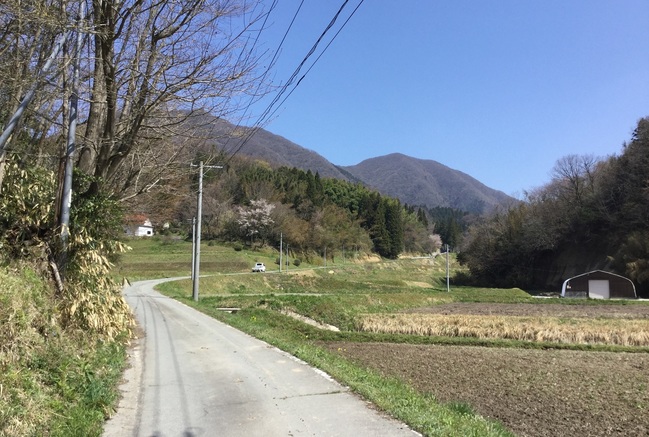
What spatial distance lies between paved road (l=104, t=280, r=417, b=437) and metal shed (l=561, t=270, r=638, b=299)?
163 feet

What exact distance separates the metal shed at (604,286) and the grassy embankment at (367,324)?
10541mm

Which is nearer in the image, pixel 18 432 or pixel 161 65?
pixel 18 432

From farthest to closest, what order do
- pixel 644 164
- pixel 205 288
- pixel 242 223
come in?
pixel 242 223 < pixel 644 164 < pixel 205 288

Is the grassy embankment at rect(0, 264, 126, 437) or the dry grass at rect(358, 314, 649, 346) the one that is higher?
the grassy embankment at rect(0, 264, 126, 437)

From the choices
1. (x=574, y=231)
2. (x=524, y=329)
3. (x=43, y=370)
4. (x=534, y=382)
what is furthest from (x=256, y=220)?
(x=43, y=370)

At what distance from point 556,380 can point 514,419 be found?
4077 millimetres

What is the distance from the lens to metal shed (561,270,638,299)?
5075 cm

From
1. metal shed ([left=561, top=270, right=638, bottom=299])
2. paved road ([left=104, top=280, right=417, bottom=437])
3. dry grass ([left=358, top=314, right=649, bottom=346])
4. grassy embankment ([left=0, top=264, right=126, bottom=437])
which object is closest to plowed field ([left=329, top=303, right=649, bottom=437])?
dry grass ([left=358, top=314, right=649, bottom=346])

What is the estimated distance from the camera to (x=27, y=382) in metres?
5.33

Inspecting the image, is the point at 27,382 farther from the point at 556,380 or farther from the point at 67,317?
the point at 556,380

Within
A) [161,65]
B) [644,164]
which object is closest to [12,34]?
[161,65]

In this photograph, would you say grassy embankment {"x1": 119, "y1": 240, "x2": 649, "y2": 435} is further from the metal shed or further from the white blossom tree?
the white blossom tree

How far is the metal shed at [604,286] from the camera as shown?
50750 millimetres

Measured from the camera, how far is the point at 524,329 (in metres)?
20.5
